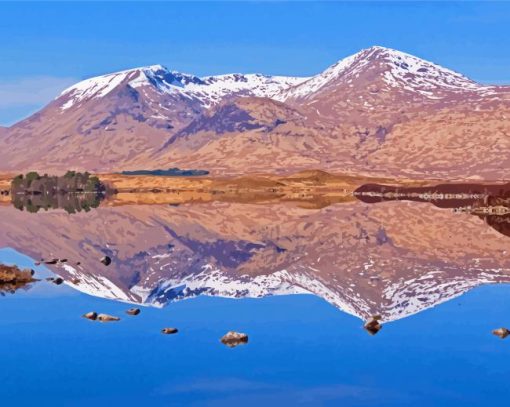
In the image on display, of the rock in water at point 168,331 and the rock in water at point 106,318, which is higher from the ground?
the rock in water at point 106,318

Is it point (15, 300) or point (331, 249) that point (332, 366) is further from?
point (331, 249)

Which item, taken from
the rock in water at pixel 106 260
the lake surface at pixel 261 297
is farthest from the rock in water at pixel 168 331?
the rock in water at pixel 106 260

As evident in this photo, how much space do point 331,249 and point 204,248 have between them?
32.3 ft

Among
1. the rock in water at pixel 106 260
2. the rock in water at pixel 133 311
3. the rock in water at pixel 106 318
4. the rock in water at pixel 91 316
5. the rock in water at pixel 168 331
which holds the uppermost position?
the rock in water at pixel 106 260

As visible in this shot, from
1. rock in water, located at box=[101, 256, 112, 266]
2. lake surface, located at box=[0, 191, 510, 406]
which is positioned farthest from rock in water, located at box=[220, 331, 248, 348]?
rock in water, located at box=[101, 256, 112, 266]

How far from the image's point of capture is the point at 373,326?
115 ft

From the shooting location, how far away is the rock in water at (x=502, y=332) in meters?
33.4

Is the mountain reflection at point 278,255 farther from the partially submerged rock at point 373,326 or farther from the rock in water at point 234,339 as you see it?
the rock in water at point 234,339

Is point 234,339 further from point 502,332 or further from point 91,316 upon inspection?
point 502,332

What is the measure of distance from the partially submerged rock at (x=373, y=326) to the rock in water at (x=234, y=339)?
4.84 metres

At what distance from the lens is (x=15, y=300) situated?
42500 mm

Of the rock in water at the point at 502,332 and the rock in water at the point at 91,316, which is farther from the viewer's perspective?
the rock in water at the point at 91,316

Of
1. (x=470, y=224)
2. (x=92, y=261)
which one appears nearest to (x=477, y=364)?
(x=92, y=261)

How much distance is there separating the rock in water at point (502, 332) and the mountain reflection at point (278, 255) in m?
5.33
